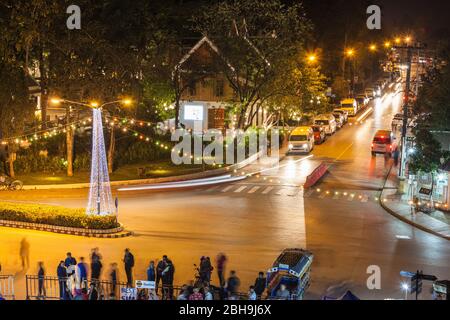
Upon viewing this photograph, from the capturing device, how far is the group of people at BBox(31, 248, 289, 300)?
1733 cm

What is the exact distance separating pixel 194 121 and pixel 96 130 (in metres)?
34.0

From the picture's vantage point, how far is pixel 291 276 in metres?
19.2

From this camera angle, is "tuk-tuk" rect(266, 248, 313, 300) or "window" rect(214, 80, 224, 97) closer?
"tuk-tuk" rect(266, 248, 313, 300)

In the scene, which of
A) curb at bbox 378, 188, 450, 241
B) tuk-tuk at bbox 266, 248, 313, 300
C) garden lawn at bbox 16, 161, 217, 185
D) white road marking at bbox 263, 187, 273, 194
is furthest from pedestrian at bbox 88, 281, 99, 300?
garden lawn at bbox 16, 161, 217, 185

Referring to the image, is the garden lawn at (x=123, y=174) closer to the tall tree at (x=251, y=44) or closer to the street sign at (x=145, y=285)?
the tall tree at (x=251, y=44)

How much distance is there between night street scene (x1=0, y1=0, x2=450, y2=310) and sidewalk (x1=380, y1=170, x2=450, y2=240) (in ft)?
0.46

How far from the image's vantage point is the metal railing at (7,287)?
64.0ft

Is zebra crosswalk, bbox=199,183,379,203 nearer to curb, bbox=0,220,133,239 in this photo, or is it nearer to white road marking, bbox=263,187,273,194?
white road marking, bbox=263,187,273,194

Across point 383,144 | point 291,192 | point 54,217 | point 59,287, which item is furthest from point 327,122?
point 59,287

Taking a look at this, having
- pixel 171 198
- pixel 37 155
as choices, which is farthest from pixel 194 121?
pixel 171 198

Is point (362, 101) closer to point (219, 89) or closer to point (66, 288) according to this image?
point (219, 89)

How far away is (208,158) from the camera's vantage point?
47.6 m

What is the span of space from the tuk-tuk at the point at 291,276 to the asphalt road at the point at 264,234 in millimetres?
923

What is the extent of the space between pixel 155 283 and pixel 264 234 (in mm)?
9668
